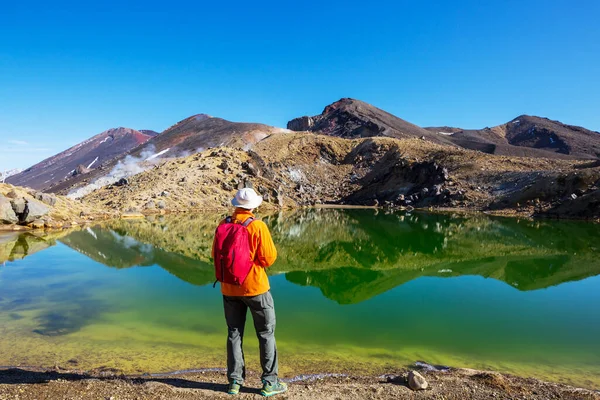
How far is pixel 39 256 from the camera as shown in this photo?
58.3 feet

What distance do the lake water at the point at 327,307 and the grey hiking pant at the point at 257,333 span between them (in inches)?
53.0

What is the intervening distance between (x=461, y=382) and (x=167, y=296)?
28.3ft

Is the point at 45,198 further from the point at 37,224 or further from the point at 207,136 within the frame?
the point at 207,136

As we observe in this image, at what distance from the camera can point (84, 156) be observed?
146m

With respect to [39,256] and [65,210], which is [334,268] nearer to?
[39,256]

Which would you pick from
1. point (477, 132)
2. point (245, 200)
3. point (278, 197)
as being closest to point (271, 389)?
point (245, 200)

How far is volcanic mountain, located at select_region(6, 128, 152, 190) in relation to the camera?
120 meters

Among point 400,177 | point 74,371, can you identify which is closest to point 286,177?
point 400,177

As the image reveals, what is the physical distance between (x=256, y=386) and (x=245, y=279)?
5.59 feet

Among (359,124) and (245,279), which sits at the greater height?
(359,124)

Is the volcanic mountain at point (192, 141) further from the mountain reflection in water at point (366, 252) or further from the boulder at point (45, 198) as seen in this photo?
the mountain reflection in water at point (366, 252)

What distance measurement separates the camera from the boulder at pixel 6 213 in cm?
2589

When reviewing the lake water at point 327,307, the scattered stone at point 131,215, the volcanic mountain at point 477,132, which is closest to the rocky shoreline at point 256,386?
the lake water at point 327,307

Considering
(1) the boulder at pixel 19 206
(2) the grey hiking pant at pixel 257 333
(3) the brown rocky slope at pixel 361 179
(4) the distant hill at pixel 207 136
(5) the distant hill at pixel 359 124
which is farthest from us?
(5) the distant hill at pixel 359 124
